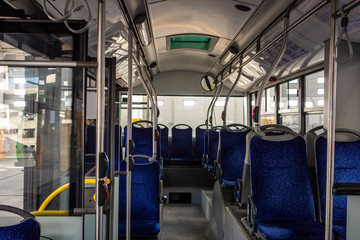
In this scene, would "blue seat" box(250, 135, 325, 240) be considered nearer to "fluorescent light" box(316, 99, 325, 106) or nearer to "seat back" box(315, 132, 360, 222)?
"seat back" box(315, 132, 360, 222)

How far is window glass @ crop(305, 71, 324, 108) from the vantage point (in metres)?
3.59

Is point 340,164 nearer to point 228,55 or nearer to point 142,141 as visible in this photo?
point 228,55

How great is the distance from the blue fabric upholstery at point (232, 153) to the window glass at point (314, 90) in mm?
866

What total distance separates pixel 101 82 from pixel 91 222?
0.78 meters

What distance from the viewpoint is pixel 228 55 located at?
15.2 ft

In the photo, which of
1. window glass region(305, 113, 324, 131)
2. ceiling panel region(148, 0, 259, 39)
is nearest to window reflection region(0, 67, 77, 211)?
ceiling panel region(148, 0, 259, 39)

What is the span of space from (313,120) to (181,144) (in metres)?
3.10

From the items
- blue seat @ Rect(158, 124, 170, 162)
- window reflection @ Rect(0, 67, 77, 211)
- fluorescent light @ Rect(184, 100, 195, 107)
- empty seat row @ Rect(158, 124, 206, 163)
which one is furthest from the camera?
fluorescent light @ Rect(184, 100, 195, 107)

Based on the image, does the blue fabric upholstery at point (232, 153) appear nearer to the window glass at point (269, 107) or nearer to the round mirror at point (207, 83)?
the window glass at point (269, 107)

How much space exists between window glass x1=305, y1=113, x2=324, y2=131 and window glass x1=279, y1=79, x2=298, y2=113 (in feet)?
0.93

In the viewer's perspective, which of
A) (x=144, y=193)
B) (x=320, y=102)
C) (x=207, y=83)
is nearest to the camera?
(x=144, y=193)

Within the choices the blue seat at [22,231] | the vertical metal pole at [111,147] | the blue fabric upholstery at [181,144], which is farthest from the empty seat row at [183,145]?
the blue seat at [22,231]

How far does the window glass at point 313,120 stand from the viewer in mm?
3578

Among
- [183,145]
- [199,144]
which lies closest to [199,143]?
[199,144]
